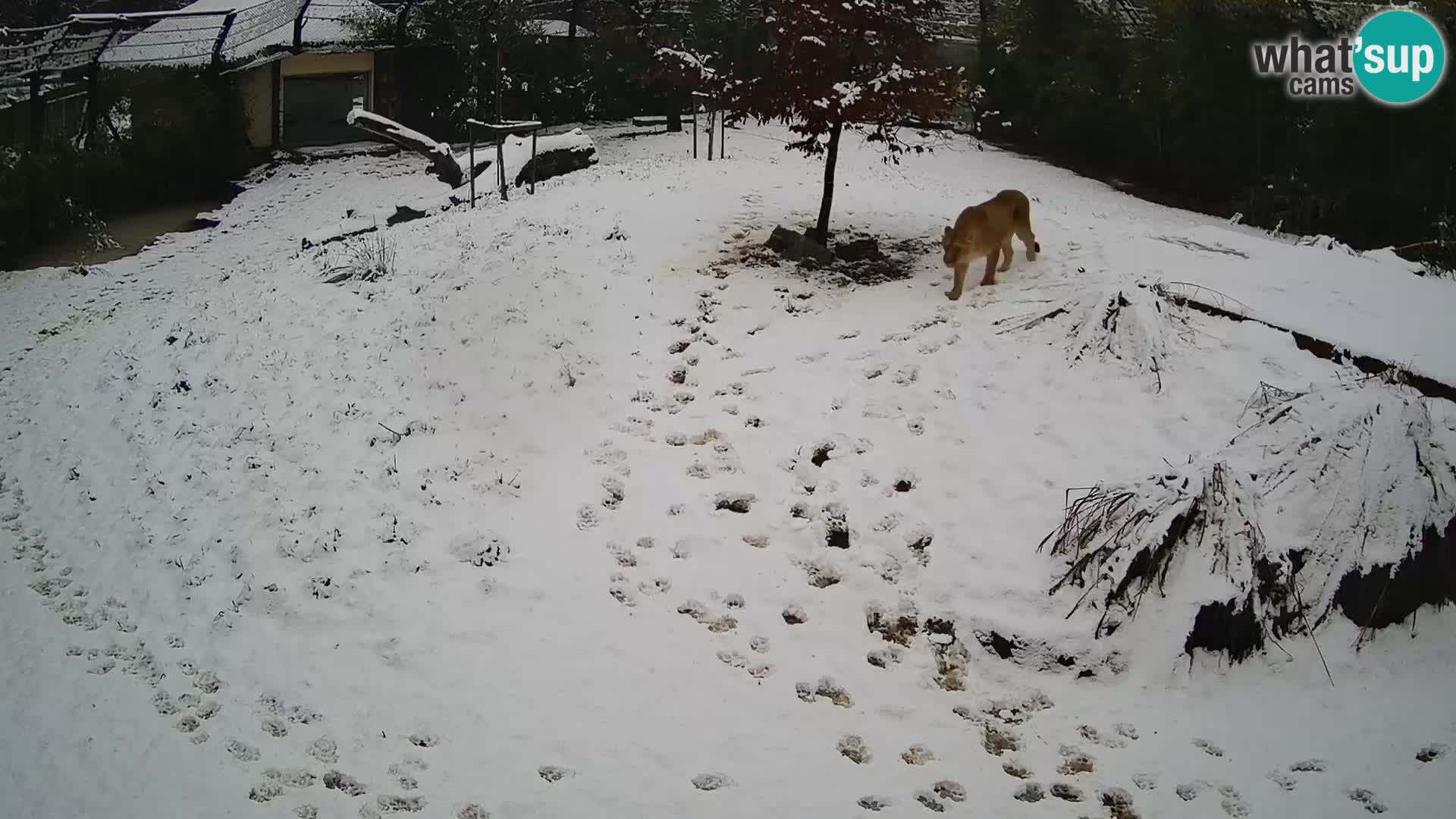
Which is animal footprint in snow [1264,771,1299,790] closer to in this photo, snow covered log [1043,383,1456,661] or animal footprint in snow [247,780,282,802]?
snow covered log [1043,383,1456,661]

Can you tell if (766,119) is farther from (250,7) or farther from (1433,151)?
(250,7)

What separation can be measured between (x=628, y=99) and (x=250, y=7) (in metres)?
7.90

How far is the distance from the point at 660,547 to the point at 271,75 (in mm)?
18158

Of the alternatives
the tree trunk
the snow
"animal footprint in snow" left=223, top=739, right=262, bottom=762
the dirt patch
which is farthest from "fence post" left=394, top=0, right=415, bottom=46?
"animal footprint in snow" left=223, top=739, right=262, bottom=762

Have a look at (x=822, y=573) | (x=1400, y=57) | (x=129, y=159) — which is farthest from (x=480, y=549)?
(x=1400, y=57)

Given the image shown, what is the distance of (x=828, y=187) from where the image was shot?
9.27 meters

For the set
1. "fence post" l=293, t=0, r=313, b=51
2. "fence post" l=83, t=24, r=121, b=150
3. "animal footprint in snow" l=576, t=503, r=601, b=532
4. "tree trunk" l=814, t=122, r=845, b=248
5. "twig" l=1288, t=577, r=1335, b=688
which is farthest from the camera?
"fence post" l=293, t=0, r=313, b=51

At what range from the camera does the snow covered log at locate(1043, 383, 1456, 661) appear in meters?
5.28

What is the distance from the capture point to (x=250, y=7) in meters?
19.7

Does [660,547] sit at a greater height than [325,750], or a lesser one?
greater

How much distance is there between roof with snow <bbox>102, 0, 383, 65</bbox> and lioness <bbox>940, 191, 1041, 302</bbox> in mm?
15854

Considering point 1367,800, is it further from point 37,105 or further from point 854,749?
point 37,105

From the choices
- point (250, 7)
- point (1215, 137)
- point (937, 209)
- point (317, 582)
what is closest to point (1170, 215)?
point (1215, 137)

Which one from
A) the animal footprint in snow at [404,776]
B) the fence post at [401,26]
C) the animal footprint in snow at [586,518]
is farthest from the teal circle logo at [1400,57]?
the fence post at [401,26]
